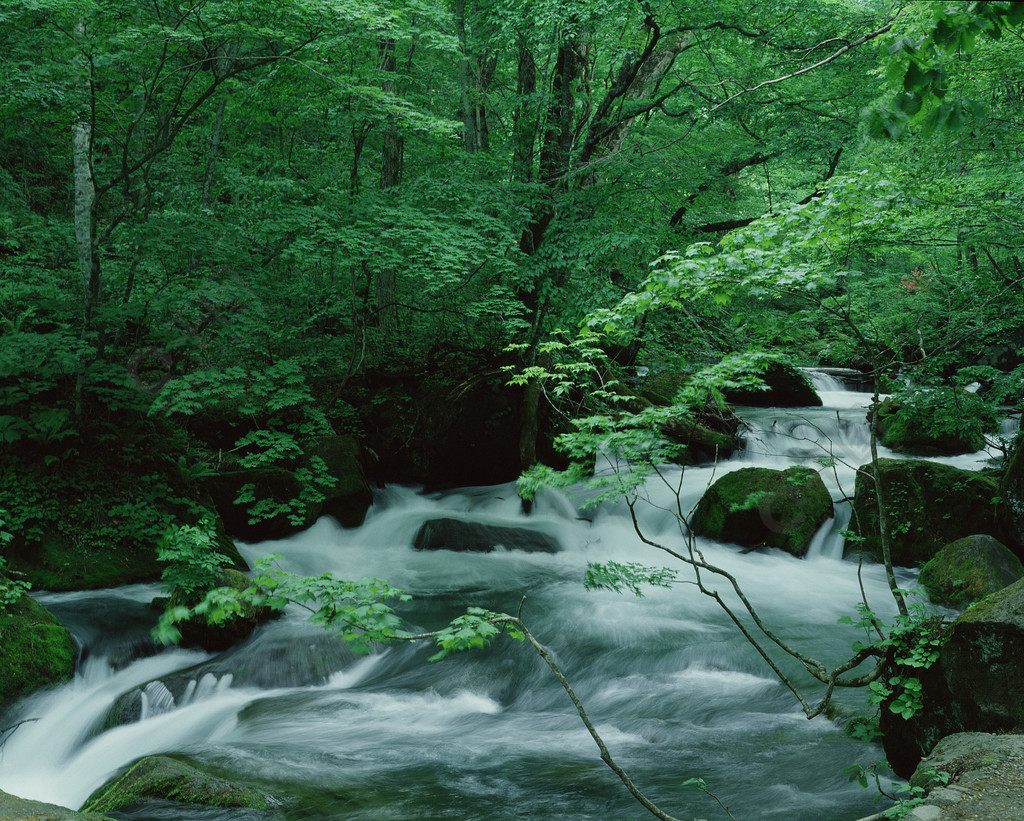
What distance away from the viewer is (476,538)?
396 inches

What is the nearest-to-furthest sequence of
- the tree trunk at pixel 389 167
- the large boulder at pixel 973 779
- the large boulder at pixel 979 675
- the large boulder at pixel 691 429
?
the large boulder at pixel 973 779 → the large boulder at pixel 979 675 → the tree trunk at pixel 389 167 → the large boulder at pixel 691 429

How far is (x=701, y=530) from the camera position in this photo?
33.1 feet

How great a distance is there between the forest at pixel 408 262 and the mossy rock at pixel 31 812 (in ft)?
3.80

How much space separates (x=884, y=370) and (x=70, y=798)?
6434 millimetres

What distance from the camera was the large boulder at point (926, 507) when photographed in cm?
827

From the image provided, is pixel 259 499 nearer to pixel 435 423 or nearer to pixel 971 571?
pixel 435 423

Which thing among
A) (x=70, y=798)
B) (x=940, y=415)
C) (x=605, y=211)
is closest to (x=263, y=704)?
(x=70, y=798)

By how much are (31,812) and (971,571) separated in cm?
793

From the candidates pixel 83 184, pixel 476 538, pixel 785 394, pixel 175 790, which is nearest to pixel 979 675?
pixel 175 790

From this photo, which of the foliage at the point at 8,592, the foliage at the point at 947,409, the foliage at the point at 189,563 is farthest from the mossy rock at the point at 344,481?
the foliage at the point at 947,409

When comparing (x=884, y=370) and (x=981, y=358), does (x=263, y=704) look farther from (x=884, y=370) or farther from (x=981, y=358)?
(x=981, y=358)

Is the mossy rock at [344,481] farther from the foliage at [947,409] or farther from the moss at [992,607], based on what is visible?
the moss at [992,607]

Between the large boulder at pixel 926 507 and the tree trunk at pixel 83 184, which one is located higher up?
the tree trunk at pixel 83 184

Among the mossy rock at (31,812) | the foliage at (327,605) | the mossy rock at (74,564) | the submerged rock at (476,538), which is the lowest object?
the submerged rock at (476,538)
